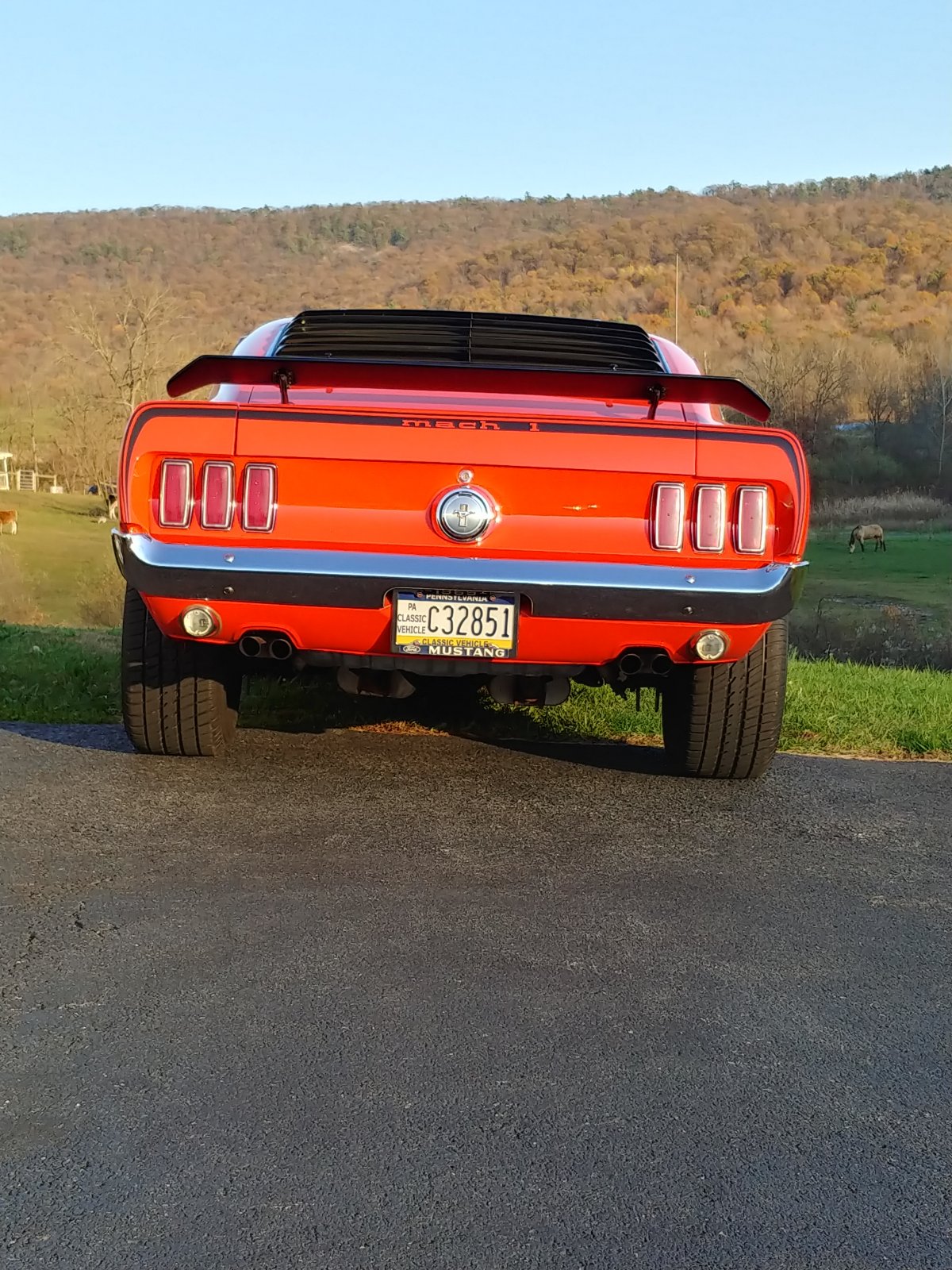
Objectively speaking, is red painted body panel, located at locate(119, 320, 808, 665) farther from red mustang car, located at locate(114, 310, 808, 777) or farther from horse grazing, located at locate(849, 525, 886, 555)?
horse grazing, located at locate(849, 525, 886, 555)

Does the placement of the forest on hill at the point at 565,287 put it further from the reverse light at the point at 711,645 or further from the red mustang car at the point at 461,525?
the reverse light at the point at 711,645

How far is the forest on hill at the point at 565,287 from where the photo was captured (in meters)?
50.8

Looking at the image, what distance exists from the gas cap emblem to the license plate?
0.67 ft

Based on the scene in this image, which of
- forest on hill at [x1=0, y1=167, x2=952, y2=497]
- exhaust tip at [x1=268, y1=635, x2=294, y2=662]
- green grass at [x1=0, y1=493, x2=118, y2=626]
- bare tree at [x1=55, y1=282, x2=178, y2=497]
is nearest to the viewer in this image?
exhaust tip at [x1=268, y1=635, x2=294, y2=662]

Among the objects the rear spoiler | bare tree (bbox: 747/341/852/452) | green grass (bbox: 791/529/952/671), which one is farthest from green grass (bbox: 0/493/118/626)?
bare tree (bbox: 747/341/852/452)

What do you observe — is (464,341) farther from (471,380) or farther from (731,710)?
(731,710)

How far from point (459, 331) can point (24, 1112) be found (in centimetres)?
367

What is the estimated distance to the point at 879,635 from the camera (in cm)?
2564

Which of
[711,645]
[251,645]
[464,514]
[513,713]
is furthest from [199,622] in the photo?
[513,713]

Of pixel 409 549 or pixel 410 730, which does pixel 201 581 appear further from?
pixel 410 730

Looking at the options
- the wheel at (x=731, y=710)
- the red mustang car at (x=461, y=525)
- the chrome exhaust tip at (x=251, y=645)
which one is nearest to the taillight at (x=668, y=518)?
the red mustang car at (x=461, y=525)

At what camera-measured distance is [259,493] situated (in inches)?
155

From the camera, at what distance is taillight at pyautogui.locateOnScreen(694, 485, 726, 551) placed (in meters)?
3.93

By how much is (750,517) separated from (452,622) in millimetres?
993
